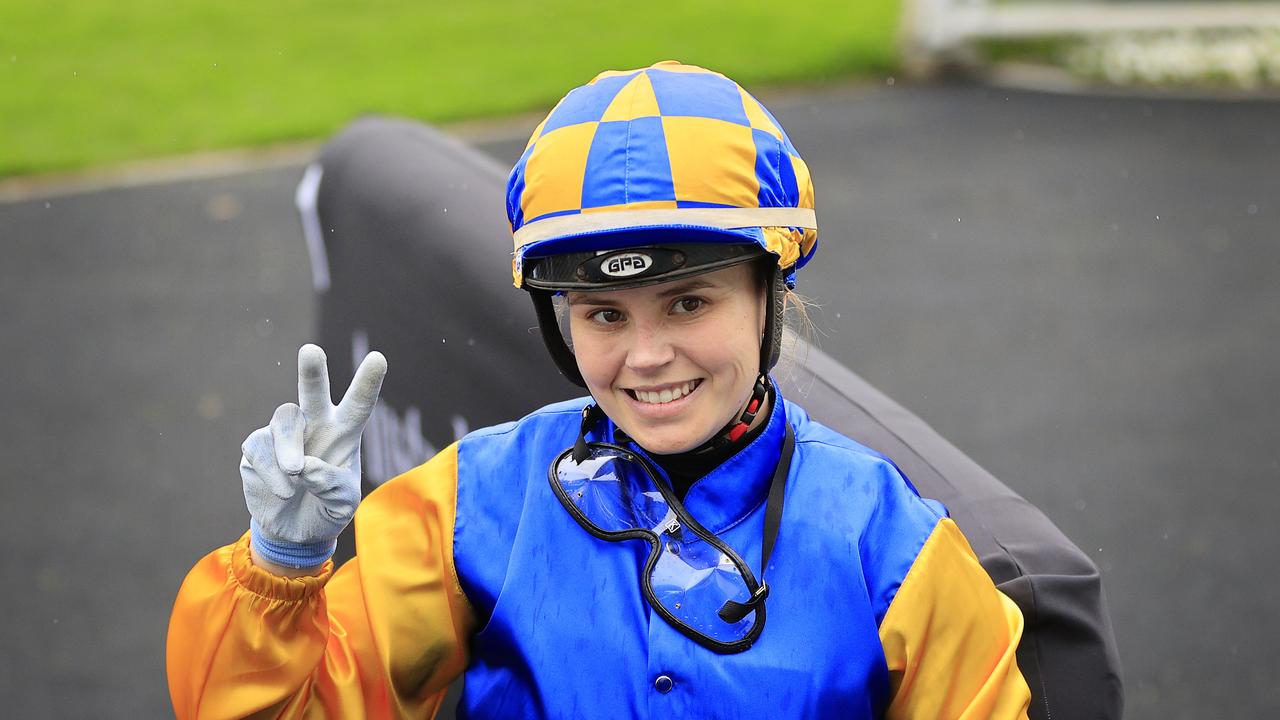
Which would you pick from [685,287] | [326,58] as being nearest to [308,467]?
[685,287]

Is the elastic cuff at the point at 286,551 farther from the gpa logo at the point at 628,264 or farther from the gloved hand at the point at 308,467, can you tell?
the gpa logo at the point at 628,264

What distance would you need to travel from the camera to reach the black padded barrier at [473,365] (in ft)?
5.98

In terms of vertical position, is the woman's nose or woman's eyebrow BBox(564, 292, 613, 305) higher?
woman's eyebrow BBox(564, 292, 613, 305)

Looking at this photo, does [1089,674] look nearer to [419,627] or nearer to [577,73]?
[419,627]

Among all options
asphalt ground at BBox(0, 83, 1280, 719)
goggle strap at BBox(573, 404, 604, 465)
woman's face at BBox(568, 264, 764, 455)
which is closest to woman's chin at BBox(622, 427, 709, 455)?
woman's face at BBox(568, 264, 764, 455)

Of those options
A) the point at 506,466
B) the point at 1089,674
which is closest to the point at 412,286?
the point at 506,466

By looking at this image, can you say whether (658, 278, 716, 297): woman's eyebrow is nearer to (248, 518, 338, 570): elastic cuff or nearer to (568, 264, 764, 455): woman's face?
(568, 264, 764, 455): woman's face

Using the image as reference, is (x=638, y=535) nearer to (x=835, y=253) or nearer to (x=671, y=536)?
(x=671, y=536)

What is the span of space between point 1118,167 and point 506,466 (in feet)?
20.7

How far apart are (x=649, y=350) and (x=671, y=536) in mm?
258

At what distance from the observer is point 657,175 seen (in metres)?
1.54

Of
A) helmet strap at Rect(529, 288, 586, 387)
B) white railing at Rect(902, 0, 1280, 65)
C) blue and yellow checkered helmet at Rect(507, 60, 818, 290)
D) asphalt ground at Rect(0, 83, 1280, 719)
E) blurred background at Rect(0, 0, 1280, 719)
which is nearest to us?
blue and yellow checkered helmet at Rect(507, 60, 818, 290)

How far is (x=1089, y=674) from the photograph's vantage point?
182 cm

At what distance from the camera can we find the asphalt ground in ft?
12.5
